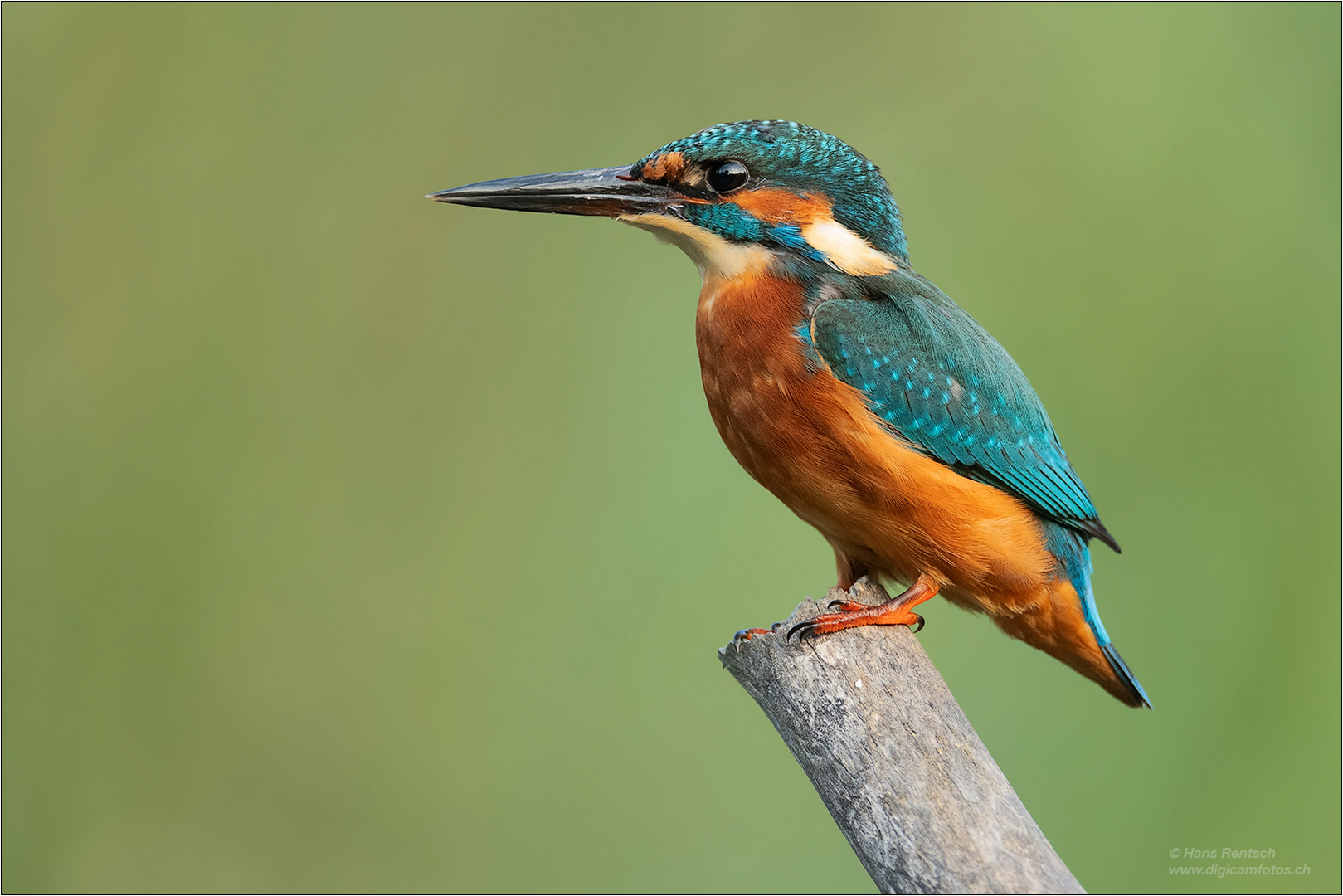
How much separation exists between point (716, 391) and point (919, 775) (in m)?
0.81

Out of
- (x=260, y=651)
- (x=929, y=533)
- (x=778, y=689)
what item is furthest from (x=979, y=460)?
(x=260, y=651)

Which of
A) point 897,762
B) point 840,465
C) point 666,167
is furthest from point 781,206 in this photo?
point 897,762

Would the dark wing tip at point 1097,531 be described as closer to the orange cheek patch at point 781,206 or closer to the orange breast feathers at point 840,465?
the orange breast feathers at point 840,465

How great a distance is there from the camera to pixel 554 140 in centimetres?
341

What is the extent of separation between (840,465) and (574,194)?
691 millimetres

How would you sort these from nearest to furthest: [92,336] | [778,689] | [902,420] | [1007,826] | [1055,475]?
[1007,826]
[778,689]
[902,420]
[1055,475]
[92,336]

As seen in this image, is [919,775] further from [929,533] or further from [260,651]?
[260,651]

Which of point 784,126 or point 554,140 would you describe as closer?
point 784,126

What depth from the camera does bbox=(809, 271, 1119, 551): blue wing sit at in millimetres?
1918

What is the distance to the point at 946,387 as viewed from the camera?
196cm

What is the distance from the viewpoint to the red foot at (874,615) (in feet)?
5.69

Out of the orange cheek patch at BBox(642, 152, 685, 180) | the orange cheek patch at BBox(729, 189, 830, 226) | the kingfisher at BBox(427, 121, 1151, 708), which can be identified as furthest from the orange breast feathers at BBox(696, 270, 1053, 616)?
the orange cheek patch at BBox(642, 152, 685, 180)

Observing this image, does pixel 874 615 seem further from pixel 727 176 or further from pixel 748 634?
pixel 727 176

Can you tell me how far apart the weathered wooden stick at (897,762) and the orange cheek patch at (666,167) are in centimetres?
80
